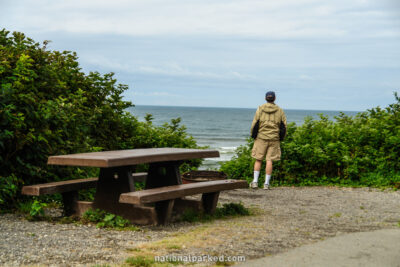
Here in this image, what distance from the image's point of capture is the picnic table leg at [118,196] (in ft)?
20.1

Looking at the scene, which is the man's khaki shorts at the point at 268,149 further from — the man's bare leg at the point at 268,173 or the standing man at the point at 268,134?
the man's bare leg at the point at 268,173

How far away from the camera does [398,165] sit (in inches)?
415

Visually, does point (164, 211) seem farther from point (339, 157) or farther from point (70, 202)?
point (339, 157)

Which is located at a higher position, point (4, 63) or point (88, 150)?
point (4, 63)

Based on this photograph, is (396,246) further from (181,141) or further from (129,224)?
(181,141)

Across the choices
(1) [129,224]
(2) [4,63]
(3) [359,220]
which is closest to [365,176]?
(3) [359,220]

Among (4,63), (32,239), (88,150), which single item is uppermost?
(4,63)

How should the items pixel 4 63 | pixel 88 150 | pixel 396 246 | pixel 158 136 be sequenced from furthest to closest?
1. pixel 158 136
2. pixel 88 150
3. pixel 4 63
4. pixel 396 246

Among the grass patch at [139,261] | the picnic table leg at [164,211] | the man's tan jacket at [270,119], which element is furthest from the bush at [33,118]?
the man's tan jacket at [270,119]

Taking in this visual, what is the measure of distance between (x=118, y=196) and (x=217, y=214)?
4.76 feet

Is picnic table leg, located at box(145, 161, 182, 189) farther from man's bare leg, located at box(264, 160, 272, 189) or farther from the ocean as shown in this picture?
the ocean

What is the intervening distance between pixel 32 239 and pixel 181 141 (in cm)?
700

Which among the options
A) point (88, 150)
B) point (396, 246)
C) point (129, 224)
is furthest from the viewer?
point (88, 150)

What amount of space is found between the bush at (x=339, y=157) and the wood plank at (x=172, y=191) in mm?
3800
